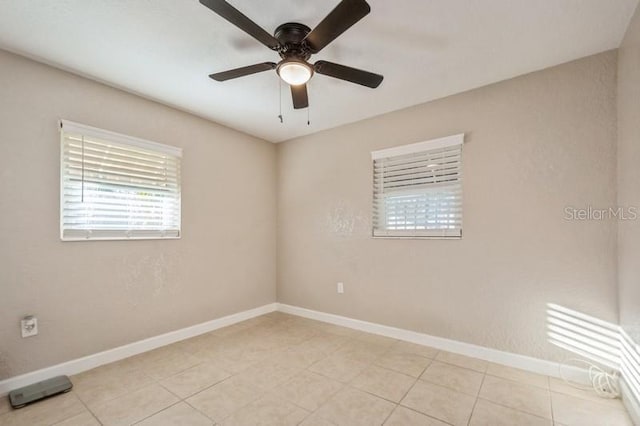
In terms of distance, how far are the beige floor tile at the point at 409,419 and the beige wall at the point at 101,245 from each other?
2.25 meters

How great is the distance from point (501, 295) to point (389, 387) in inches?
48.1

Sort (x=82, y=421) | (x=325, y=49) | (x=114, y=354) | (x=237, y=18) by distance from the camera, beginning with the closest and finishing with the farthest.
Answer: (x=237, y=18) < (x=82, y=421) < (x=325, y=49) < (x=114, y=354)

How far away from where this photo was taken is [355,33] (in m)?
1.92

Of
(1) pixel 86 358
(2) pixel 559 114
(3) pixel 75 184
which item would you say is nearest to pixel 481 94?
(2) pixel 559 114

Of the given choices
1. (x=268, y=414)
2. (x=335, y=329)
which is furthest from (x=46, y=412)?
(x=335, y=329)

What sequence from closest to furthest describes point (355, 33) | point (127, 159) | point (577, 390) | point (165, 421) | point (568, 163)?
point (165, 421) < point (355, 33) < point (577, 390) < point (568, 163) < point (127, 159)

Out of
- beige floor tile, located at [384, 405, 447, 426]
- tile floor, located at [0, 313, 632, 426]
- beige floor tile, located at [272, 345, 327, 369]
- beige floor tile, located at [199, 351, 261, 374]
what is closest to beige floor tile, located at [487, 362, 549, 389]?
tile floor, located at [0, 313, 632, 426]

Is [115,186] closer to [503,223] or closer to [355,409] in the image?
[355,409]

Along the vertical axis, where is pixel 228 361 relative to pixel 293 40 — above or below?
below

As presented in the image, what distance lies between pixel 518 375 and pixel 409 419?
1.10 m

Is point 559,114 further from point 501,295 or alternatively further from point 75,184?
point 75,184

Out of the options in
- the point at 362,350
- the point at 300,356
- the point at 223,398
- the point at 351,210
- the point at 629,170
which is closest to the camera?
the point at 629,170

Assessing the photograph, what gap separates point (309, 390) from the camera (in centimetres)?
208

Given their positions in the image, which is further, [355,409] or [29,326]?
[29,326]
